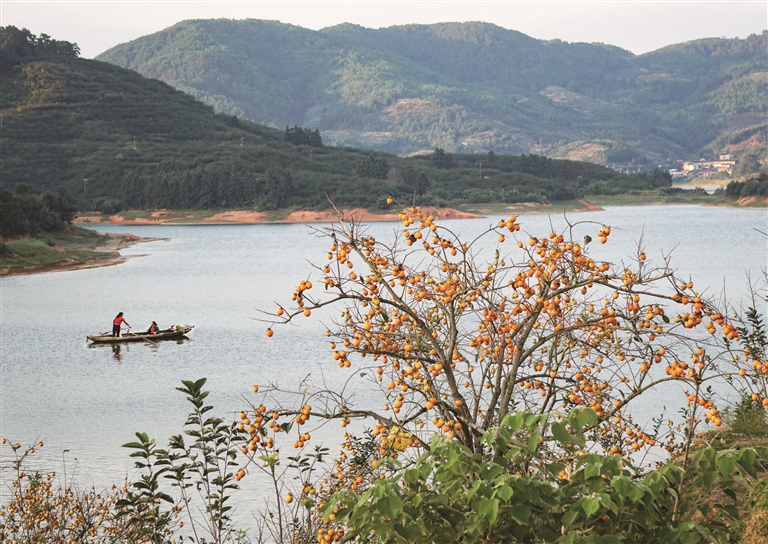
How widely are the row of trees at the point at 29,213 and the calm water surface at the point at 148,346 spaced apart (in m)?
3.71

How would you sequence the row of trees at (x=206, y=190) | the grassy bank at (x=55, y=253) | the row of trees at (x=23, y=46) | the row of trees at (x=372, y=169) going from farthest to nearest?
the row of trees at (x=23, y=46)
the row of trees at (x=372, y=169)
the row of trees at (x=206, y=190)
the grassy bank at (x=55, y=253)

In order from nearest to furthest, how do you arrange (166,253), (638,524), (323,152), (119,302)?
(638,524) < (119,302) < (166,253) < (323,152)

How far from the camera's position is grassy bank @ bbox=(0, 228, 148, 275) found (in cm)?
6125

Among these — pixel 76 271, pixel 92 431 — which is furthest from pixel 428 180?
pixel 92 431

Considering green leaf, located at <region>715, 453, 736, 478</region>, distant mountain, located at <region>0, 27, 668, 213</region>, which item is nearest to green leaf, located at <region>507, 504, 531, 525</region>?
green leaf, located at <region>715, 453, 736, 478</region>

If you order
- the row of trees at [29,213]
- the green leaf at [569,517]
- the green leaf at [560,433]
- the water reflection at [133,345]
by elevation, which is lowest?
the water reflection at [133,345]

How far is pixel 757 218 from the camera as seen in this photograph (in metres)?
116

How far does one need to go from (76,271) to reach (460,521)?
64681mm

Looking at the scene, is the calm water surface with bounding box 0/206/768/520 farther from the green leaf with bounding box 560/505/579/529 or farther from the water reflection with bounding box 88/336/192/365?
the green leaf with bounding box 560/505/579/529

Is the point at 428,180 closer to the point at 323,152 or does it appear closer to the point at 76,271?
the point at 323,152

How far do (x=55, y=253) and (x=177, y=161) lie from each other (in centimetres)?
7292

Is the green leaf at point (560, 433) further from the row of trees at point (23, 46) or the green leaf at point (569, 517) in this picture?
the row of trees at point (23, 46)

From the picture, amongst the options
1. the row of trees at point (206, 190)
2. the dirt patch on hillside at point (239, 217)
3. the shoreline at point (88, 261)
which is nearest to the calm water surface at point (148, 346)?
the shoreline at point (88, 261)

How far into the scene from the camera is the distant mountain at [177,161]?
130375 mm
